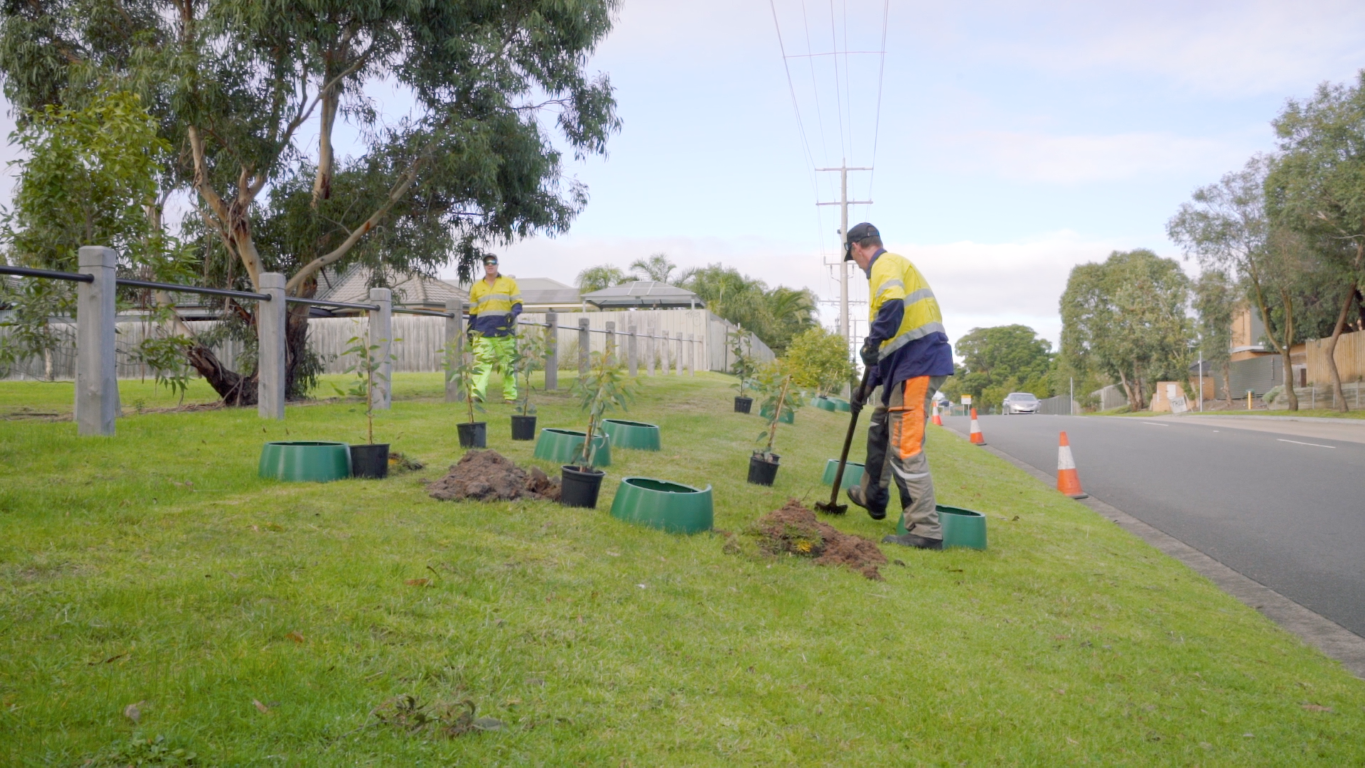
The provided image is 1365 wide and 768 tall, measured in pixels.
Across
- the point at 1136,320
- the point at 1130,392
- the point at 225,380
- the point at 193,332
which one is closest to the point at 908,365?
the point at 225,380

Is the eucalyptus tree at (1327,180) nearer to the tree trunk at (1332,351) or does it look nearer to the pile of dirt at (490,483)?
the tree trunk at (1332,351)

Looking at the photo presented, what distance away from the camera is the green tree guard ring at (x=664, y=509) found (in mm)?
5445

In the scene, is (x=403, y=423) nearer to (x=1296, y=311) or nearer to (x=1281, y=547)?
(x=1281, y=547)

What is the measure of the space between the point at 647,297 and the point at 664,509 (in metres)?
38.6

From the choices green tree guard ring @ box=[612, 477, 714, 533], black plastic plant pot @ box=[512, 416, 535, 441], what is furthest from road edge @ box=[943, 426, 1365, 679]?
black plastic plant pot @ box=[512, 416, 535, 441]

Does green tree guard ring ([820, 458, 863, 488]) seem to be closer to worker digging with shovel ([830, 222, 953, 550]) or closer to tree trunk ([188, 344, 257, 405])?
worker digging with shovel ([830, 222, 953, 550])

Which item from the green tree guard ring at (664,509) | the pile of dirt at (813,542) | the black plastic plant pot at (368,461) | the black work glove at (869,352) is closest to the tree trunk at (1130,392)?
the black work glove at (869,352)

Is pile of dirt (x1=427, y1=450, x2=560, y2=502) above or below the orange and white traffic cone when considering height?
above

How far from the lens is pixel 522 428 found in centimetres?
861

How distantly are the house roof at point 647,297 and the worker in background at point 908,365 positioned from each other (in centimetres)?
3692

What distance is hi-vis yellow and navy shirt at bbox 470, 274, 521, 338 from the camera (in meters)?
12.0

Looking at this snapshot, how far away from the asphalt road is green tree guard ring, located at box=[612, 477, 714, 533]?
3597 mm

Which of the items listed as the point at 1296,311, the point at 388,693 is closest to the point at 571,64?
the point at 388,693

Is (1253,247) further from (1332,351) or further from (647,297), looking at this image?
(647,297)
